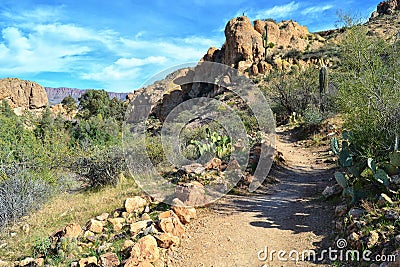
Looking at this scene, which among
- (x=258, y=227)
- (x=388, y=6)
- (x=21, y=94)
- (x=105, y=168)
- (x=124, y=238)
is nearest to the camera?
(x=124, y=238)

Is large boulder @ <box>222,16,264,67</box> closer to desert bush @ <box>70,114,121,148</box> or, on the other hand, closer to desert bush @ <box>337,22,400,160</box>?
desert bush @ <box>70,114,121,148</box>

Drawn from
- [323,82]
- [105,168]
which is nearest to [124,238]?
[105,168]

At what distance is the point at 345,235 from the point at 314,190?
7.99 feet

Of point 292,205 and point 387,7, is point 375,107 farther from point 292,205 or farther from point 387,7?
point 387,7

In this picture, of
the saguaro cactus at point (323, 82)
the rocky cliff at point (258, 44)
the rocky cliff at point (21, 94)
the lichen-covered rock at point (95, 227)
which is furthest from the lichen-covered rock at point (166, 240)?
the rocky cliff at point (21, 94)

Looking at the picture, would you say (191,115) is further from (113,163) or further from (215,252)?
(215,252)

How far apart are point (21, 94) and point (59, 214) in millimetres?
54491

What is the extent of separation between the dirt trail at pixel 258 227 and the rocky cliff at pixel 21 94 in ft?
172

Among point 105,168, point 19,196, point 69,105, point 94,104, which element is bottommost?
point 19,196

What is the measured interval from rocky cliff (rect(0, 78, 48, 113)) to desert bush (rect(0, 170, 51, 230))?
4890 centimetres

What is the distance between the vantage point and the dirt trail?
12.9ft

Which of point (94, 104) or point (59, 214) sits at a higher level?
point (94, 104)

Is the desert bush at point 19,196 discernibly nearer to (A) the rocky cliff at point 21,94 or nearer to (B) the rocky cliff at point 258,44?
(B) the rocky cliff at point 258,44

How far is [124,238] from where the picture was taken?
4.39m
